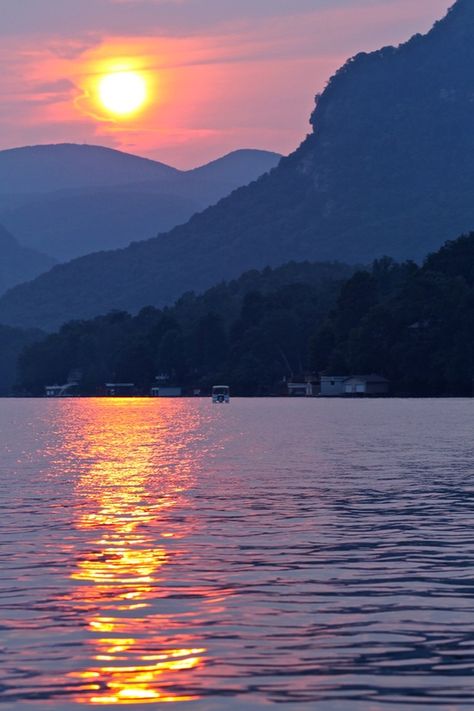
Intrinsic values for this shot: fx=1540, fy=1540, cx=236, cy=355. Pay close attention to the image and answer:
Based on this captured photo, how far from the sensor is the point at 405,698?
59.3ft

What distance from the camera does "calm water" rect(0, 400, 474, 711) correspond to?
61.7 feet

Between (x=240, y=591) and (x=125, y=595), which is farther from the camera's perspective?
(x=240, y=591)

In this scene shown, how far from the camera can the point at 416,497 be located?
45.2 m

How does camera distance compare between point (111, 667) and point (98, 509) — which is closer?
point (111, 667)

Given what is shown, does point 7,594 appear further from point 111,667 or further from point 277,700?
point 277,700

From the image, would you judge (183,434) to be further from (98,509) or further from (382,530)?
(382,530)

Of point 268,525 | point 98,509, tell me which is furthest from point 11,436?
point 268,525

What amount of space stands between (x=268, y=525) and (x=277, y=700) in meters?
19.2

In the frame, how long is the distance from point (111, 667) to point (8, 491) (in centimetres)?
3006

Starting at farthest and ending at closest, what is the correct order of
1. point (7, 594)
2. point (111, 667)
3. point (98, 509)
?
point (98, 509) → point (7, 594) → point (111, 667)

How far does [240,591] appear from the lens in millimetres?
26031

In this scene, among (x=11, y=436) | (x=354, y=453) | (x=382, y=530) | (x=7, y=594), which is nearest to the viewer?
(x=7, y=594)

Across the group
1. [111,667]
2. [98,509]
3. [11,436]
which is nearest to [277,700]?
[111,667]

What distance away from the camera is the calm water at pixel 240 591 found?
18797 mm
